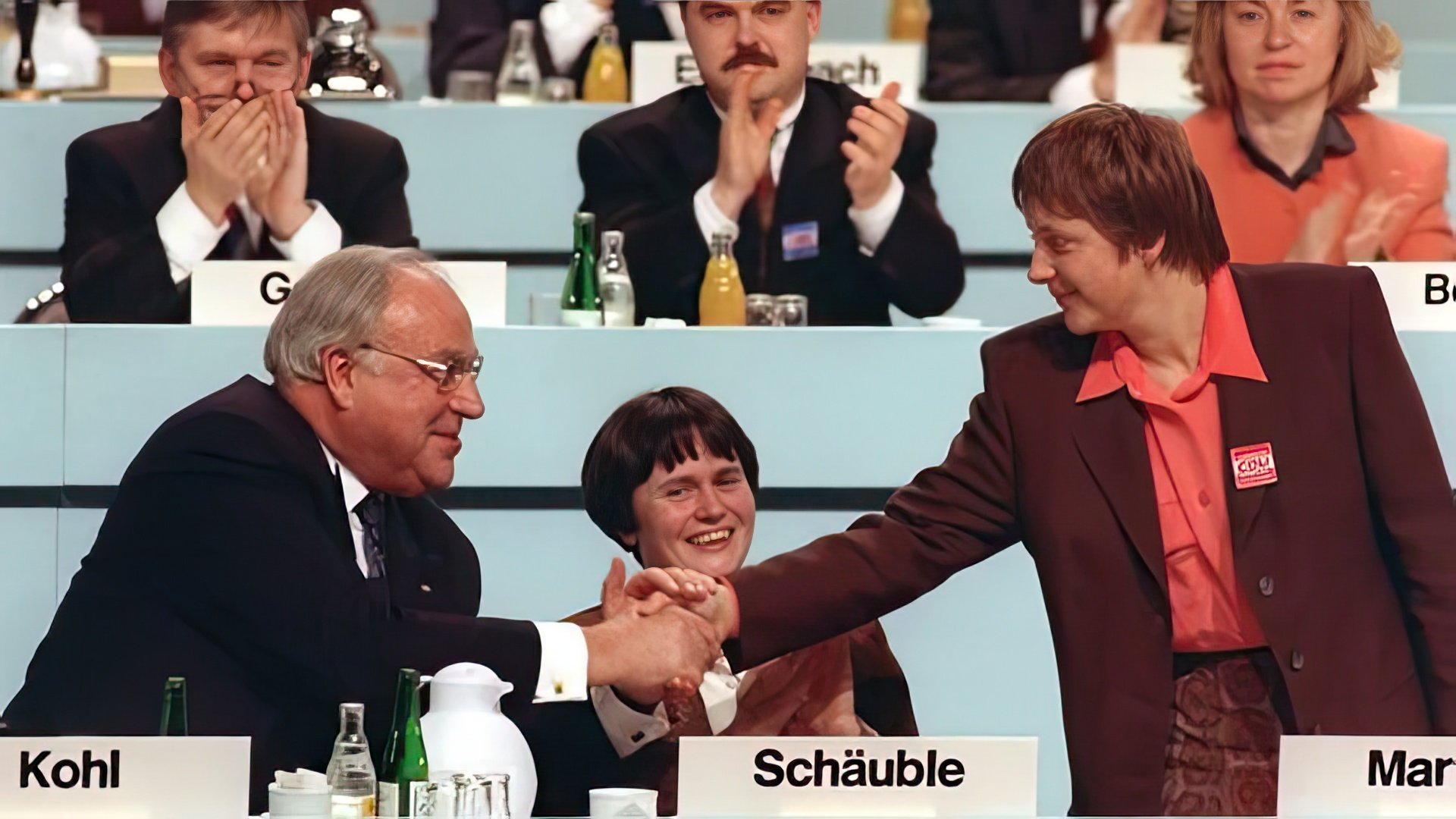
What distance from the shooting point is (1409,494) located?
8.70ft

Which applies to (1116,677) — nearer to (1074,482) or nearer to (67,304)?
(1074,482)

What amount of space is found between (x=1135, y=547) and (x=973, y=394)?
0.36 meters

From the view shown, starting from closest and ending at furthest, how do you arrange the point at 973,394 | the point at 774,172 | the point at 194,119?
the point at 973,394 < the point at 194,119 < the point at 774,172

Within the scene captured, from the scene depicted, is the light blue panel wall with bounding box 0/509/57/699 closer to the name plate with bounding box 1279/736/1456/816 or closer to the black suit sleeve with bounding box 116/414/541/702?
the black suit sleeve with bounding box 116/414/541/702

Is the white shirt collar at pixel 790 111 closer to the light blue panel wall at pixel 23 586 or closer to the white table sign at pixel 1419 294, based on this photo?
the white table sign at pixel 1419 294

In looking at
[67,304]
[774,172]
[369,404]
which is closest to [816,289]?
[774,172]

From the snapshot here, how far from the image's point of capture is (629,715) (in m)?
2.69

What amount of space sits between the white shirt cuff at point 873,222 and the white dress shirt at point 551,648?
91 cm

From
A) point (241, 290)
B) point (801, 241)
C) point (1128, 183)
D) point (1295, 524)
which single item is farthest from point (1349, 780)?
point (241, 290)

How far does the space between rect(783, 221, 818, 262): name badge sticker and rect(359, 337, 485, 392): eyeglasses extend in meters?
0.73

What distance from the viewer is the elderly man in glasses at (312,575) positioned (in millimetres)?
2521

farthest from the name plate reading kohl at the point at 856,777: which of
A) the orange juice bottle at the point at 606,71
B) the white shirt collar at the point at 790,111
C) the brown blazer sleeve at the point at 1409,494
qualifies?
the orange juice bottle at the point at 606,71

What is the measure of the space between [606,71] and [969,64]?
74 cm

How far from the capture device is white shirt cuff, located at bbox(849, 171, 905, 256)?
3.22 meters
